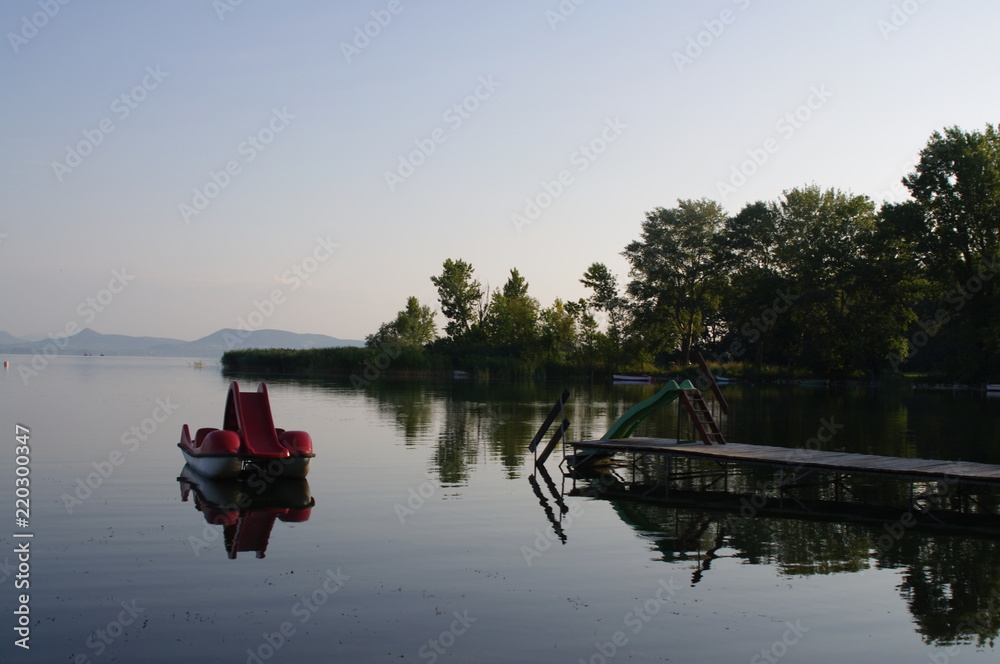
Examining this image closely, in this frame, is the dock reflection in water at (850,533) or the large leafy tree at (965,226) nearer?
the dock reflection in water at (850,533)

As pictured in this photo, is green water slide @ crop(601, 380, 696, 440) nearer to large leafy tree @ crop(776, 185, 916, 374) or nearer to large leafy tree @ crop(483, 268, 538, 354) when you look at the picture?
large leafy tree @ crop(776, 185, 916, 374)

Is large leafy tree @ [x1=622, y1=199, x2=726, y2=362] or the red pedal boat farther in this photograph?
large leafy tree @ [x1=622, y1=199, x2=726, y2=362]

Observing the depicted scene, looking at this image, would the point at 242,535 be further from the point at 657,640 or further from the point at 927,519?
the point at 927,519

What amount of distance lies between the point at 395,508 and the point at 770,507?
26.4ft

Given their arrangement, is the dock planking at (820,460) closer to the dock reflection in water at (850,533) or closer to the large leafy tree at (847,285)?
the dock reflection in water at (850,533)

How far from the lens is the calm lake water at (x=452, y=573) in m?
9.59

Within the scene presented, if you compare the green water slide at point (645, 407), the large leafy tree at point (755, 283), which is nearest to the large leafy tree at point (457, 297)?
the large leafy tree at point (755, 283)

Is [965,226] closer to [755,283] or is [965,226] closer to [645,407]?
[755,283]

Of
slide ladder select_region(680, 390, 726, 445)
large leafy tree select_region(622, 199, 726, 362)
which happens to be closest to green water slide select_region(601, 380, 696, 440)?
slide ladder select_region(680, 390, 726, 445)

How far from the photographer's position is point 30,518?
15594 mm

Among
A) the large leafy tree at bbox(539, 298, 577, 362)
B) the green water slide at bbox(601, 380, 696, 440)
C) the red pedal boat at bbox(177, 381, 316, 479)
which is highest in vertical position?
the large leafy tree at bbox(539, 298, 577, 362)

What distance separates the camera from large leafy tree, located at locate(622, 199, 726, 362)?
94.2 metres

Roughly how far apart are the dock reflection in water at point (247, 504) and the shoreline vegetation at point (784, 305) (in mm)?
50270

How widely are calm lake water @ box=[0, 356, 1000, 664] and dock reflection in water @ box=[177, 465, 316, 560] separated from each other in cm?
9
